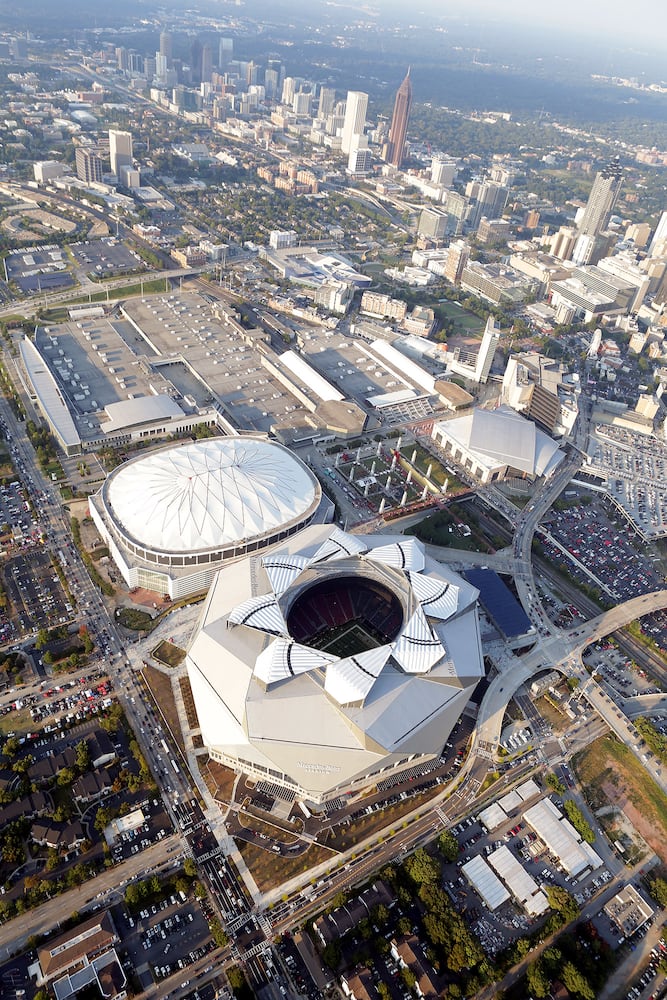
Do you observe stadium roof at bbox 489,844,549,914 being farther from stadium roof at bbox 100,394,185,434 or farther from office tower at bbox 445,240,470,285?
office tower at bbox 445,240,470,285

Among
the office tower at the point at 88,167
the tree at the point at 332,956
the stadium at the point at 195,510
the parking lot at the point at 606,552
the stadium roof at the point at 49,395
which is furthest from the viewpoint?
the office tower at the point at 88,167

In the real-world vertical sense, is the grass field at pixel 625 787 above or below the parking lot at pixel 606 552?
below

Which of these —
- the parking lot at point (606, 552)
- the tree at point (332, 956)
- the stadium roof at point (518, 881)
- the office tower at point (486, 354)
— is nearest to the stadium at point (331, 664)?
the stadium roof at point (518, 881)

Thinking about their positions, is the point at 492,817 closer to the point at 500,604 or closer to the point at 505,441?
the point at 500,604

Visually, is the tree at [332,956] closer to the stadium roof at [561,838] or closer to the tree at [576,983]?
the tree at [576,983]

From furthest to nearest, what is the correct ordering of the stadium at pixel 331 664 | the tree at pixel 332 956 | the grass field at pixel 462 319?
the grass field at pixel 462 319 < the stadium at pixel 331 664 < the tree at pixel 332 956

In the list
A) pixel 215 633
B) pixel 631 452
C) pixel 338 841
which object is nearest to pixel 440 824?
pixel 338 841

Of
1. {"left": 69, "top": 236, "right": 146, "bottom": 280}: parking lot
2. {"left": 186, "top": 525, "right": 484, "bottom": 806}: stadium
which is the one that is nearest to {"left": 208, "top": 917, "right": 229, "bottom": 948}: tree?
{"left": 186, "top": 525, "right": 484, "bottom": 806}: stadium
